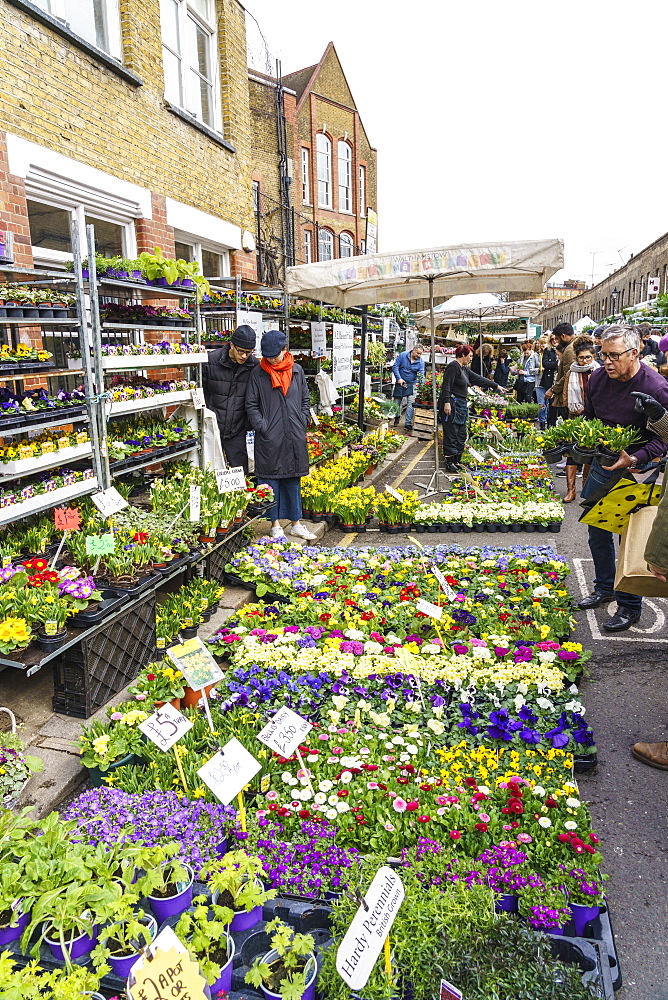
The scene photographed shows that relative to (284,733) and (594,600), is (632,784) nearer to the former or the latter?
(284,733)

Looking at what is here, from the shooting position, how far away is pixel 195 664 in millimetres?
3002

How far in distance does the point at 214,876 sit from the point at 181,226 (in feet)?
25.7

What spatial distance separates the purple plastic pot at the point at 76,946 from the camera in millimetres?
2070

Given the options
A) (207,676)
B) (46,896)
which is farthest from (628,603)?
(46,896)

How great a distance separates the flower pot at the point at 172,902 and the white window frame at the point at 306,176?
30257 mm

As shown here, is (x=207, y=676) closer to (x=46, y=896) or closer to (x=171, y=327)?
(x=46, y=896)

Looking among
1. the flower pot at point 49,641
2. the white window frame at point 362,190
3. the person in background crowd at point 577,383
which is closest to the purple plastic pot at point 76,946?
the flower pot at point 49,641

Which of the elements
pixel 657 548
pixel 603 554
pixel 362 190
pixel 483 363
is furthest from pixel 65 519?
pixel 362 190

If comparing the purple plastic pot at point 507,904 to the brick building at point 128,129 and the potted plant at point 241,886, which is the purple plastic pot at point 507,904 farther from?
the brick building at point 128,129

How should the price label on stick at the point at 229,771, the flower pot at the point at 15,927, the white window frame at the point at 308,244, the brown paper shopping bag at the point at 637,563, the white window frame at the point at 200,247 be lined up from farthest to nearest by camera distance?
the white window frame at the point at 308,244
the white window frame at the point at 200,247
the brown paper shopping bag at the point at 637,563
the price label on stick at the point at 229,771
the flower pot at the point at 15,927

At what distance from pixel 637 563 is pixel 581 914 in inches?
73.9

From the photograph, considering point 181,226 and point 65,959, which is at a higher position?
point 181,226

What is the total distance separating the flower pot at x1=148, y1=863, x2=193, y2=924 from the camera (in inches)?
90.8

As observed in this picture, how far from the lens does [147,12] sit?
7406 mm
